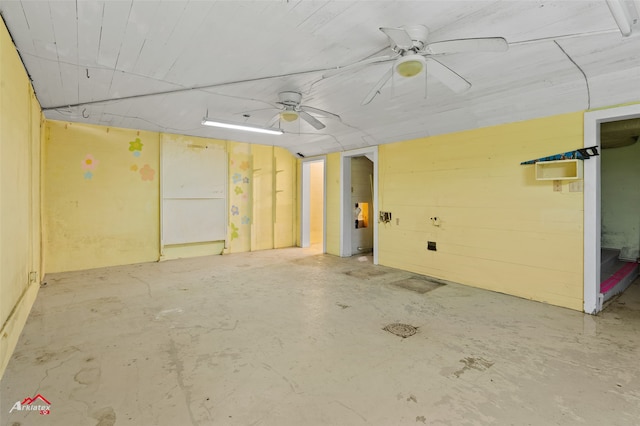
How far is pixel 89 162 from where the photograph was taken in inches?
207

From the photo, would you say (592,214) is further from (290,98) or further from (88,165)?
(88,165)

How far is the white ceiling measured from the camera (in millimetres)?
2113

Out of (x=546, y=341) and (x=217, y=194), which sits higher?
(x=217, y=194)

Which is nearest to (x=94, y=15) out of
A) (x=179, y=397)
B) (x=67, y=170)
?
(x=179, y=397)

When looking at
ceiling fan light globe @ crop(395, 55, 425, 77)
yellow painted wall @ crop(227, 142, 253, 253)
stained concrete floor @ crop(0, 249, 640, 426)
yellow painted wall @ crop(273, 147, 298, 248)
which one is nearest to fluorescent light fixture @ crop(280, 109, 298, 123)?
ceiling fan light globe @ crop(395, 55, 425, 77)

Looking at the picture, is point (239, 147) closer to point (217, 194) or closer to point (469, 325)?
point (217, 194)

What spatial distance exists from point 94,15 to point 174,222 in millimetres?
4453

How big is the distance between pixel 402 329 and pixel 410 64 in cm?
241

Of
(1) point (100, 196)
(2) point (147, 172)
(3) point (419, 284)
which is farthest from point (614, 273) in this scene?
(1) point (100, 196)

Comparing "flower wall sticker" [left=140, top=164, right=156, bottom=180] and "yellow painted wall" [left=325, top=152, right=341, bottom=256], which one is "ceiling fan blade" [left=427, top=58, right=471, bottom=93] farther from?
"flower wall sticker" [left=140, top=164, right=156, bottom=180]

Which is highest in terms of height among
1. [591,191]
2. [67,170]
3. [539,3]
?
[539,3]

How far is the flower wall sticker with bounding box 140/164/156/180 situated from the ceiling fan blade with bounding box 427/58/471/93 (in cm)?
540

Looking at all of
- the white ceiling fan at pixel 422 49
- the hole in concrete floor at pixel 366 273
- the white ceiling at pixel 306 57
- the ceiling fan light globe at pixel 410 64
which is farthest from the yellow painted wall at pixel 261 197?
the ceiling fan light globe at pixel 410 64

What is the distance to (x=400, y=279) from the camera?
4.80m
